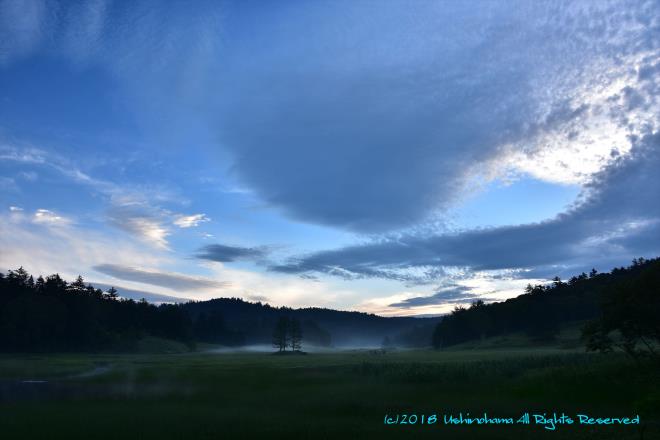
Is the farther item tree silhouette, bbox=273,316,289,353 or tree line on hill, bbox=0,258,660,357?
tree silhouette, bbox=273,316,289,353

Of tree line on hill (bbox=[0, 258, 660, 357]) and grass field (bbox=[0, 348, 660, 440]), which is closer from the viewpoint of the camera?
grass field (bbox=[0, 348, 660, 440])

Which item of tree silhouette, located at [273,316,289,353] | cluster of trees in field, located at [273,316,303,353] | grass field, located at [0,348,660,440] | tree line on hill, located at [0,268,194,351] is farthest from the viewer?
cluster of trees in field, located at [273,316,303,353]

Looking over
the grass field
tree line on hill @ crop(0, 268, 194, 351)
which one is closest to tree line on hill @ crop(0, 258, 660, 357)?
tree line on hill @ crop(0, 268, 194, 351)

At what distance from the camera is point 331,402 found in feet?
105

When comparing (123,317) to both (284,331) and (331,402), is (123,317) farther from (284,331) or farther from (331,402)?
(331,402)

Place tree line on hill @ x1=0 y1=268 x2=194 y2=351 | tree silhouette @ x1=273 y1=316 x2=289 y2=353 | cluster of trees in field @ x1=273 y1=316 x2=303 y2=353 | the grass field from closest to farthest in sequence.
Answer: the grass field
tree line on hill @ x1=0 y1=268 x2=194 y2=351
tree silhouette @ x1=273 y1=316 x2=289 y2=353
cluster of trees in field @ x1=273 y1=316 x2=303 y2=353

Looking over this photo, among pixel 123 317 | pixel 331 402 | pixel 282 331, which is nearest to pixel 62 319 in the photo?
pixel 123 317

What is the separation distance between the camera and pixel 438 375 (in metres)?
44.7

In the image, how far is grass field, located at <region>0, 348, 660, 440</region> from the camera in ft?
73.8

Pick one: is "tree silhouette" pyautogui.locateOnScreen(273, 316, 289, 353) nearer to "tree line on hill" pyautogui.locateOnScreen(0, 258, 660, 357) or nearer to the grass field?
"tree line on hill" pyautogui.locateOnScreen(0, 258, 660, 357)

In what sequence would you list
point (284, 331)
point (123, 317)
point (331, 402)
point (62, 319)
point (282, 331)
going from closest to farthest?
point (331, 402) < point (62, 319) < point (282, 331) < point (284, 331) < point (123, 317)

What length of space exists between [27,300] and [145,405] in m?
106

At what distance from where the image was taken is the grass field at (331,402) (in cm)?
2248

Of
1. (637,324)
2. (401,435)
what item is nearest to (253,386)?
(401,435)
